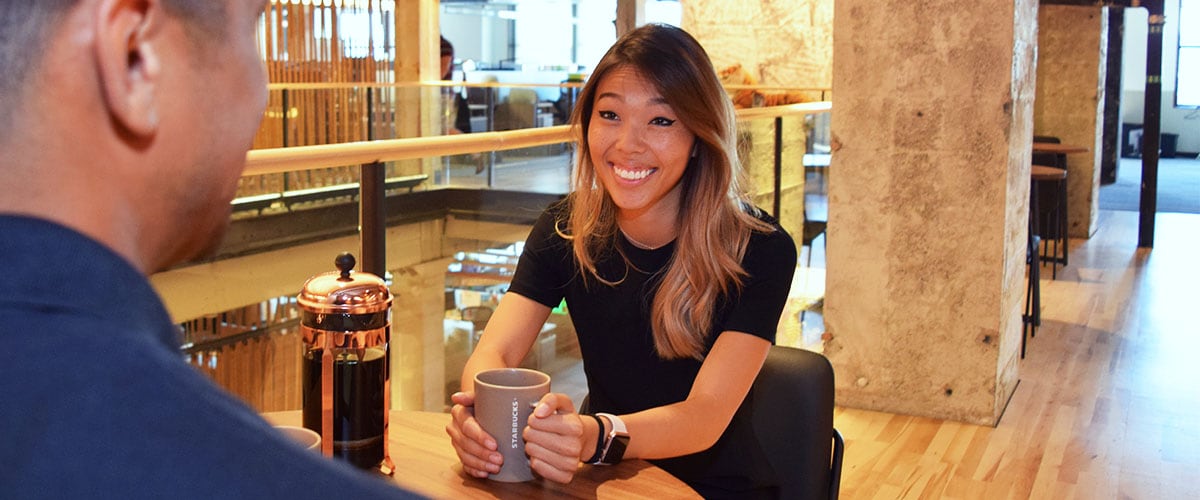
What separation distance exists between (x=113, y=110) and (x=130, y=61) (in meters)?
0.02

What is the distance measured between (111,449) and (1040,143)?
359 inches

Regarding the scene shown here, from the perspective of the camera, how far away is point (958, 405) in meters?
4.32

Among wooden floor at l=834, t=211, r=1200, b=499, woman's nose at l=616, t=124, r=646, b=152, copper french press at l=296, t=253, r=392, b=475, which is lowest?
wooden floor at l=834, t=211, r=1200, b=499

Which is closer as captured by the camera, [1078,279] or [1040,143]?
[1078,279]

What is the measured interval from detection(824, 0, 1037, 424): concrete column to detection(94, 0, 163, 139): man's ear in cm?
404

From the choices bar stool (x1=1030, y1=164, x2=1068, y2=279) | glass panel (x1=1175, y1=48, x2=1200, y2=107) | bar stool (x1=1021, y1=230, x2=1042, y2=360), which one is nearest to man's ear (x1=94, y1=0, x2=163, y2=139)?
bar stool (x1=1021, y1=230, x2=1042, y2=360)

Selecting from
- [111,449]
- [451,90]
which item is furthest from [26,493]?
[451,90]

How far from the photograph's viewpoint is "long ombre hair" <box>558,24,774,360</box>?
192cm

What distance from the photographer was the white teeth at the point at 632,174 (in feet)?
6.57

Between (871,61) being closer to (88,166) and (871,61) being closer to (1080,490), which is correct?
(1080,490)

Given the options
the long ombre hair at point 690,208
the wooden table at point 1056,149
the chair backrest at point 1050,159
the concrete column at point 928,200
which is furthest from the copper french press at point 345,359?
the chair backrest at point 1050,159

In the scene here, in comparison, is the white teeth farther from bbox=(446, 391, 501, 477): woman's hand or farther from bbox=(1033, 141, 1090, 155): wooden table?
bbox=(1033, 141, 1090, 155): wooden table

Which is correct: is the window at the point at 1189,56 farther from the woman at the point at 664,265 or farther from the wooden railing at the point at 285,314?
the woman at the point at 664,265

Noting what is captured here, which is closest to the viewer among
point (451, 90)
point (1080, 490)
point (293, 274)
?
point (293, 274)
